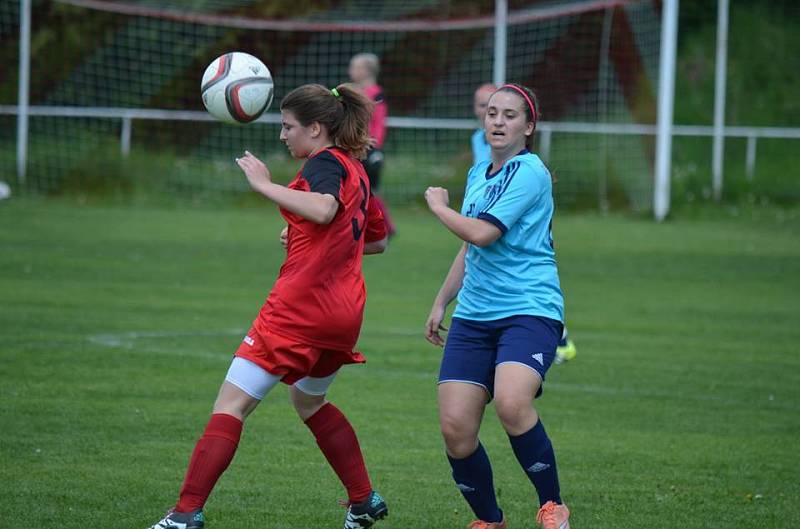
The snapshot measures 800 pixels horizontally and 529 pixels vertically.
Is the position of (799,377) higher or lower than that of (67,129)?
lower

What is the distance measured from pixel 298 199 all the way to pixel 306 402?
1061 mm

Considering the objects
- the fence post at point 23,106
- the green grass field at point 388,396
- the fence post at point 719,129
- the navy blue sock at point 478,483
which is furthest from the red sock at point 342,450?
the fence post at point 719,129

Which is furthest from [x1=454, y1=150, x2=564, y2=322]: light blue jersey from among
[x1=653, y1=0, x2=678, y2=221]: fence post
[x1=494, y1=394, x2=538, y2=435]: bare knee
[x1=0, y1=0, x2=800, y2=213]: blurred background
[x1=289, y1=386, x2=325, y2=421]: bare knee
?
[x1=0, y1=0, x2=800, y2=213]: blurred background

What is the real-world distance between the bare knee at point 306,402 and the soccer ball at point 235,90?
4.13 ft

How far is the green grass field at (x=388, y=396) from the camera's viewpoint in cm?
639

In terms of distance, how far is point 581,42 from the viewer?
2900cm

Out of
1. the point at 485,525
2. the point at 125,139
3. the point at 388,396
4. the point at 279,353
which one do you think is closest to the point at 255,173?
the point at 279,353

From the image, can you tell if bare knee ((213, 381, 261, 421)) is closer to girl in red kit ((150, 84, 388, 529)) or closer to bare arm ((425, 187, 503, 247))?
girl in red kit ((150, 84, 388, 529))

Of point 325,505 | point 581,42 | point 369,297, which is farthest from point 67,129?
point 325,505

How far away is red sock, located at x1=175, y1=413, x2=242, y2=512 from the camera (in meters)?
5.27

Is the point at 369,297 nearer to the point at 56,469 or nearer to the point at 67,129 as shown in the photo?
the point at 56,469

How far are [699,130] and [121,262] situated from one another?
50.1 ft

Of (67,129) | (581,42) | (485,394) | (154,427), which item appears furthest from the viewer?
(581,42)

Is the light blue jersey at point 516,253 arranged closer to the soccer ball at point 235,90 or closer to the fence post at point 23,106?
the soccer ball at point 235,90
